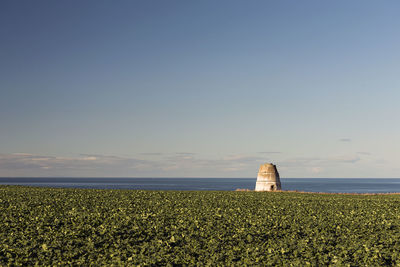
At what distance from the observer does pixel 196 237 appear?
22406 mm

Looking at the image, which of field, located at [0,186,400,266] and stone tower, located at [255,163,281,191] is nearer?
field, located at [0,186,400,266]

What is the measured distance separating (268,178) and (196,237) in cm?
5040

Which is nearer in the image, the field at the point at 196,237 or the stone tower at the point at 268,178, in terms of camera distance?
the field at the point at 196,237

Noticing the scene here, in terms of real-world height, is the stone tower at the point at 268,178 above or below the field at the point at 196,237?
above

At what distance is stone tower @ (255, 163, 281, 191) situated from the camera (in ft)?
232

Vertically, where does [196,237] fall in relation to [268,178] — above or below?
below

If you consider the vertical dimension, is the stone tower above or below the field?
above

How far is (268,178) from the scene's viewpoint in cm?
7106

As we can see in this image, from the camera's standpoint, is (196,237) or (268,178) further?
(268,178)

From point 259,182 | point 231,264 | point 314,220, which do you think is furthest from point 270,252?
point 259,182

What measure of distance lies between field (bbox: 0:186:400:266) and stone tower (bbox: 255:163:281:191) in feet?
127

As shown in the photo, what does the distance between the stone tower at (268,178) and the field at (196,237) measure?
127 ft

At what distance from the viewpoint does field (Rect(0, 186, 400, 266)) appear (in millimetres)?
18438

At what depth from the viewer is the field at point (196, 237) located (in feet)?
60.5
